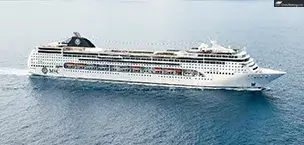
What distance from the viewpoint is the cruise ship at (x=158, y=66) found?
79.2m

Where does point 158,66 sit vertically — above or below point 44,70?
above

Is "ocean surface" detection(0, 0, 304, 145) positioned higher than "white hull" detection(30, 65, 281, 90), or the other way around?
"white hull" detection(30, 65, 281, 90)

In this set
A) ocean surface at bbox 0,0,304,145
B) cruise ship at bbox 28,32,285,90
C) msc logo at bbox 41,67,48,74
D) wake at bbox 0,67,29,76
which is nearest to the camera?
ocean surface at bbox 0,0,304,145

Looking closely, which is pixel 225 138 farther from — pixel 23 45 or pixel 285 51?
pixel 23 45

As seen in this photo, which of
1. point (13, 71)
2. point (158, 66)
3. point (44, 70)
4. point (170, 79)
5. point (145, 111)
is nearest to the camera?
point (145, 111)

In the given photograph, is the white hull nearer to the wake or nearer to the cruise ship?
the cruise ship

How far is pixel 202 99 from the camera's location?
7231cm

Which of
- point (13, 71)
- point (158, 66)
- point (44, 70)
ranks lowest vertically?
point (13, 71)

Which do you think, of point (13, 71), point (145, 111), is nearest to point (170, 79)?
point (145, 111)

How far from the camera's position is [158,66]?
84.5 m

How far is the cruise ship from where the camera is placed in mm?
79250

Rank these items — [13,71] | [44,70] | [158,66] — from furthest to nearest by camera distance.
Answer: [44,70]
[13,71]
[158,66]

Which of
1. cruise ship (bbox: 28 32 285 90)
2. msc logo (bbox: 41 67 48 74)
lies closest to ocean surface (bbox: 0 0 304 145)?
cruise ship (bbox: 28 32 285 90)

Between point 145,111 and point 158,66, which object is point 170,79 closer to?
point 158,66
